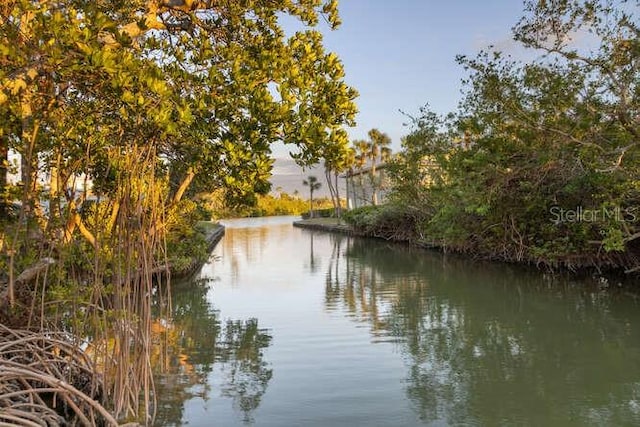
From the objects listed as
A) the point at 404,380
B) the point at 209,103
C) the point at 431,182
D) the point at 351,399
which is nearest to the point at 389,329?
the point at 404,380

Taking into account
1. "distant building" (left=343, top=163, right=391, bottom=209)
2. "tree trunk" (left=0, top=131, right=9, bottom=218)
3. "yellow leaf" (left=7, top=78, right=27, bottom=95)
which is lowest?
"tree trunk" (left=0, top=131, right=9, bottom=218)

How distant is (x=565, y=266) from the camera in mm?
16828

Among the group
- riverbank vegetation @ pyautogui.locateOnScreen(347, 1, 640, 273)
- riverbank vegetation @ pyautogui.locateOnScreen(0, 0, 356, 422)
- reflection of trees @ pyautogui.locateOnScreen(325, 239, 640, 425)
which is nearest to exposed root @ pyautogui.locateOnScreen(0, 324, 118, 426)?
riverbank vegetation @ pyautogui.locateOnScreen(0, 0, 356, 422)

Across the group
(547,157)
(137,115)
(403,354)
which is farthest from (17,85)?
(547,157)

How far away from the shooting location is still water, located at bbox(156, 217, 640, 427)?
5.82m

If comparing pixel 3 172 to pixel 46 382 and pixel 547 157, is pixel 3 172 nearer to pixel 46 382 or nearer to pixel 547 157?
pixel 46 382

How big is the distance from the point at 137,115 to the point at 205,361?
14.9 feet

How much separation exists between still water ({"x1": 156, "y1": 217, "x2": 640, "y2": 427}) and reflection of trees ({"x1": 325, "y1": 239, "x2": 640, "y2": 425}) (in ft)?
0.09

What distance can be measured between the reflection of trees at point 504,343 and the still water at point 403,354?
1.0 inches

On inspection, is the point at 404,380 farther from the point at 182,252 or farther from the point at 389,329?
the point at 182,252

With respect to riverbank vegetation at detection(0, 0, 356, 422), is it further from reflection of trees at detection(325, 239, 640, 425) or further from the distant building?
the distant building

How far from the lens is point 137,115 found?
13.9 feet

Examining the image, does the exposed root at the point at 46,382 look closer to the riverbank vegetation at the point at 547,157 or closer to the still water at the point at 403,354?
the still water at the point at 403,354

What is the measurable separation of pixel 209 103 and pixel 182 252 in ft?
34.0
